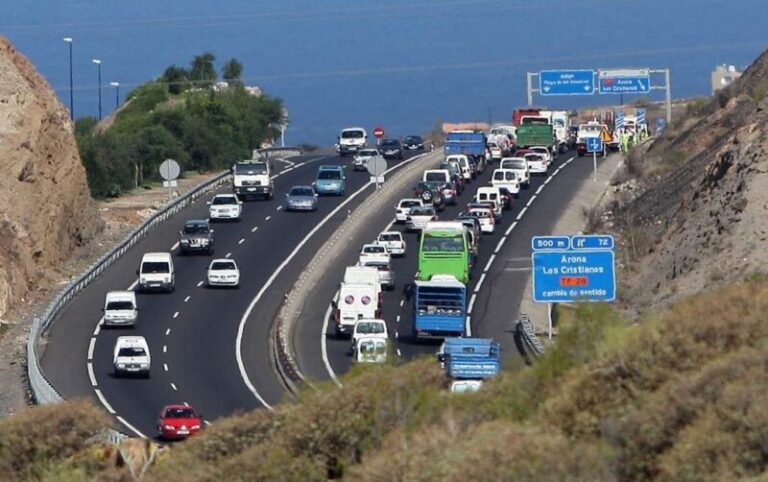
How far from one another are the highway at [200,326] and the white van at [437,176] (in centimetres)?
290

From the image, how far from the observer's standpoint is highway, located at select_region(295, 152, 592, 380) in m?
53.7

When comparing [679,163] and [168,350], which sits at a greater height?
[679,163]

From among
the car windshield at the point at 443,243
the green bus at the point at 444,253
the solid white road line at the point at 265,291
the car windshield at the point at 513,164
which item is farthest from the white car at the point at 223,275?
the car windshield at the point at 513,164

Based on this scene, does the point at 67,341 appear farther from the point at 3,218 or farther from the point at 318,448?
the point at 318,448

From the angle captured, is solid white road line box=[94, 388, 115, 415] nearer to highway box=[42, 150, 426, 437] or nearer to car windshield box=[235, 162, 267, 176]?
highway box=[42, 150, 426, 437]

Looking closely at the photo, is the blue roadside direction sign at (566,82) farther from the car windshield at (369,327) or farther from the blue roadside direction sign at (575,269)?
the blue roadside direction sign at (575,269)

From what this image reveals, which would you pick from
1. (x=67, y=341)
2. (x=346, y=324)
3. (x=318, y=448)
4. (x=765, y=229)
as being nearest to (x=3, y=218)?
(x=67, y=341)

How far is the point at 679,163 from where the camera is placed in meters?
79.2

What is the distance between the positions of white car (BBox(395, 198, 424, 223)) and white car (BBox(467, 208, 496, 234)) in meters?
2.89

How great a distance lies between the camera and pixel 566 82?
103m

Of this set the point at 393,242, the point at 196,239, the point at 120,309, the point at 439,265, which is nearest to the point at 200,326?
the point at 120,309

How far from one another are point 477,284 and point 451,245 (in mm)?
2609

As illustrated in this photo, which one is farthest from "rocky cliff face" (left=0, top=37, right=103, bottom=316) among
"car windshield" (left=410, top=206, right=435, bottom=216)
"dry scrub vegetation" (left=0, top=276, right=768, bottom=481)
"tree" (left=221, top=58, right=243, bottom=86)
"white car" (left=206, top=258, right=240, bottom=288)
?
"tree" (left=221, top=58, right=243, bottom=86)

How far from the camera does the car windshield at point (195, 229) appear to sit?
2704 inches
